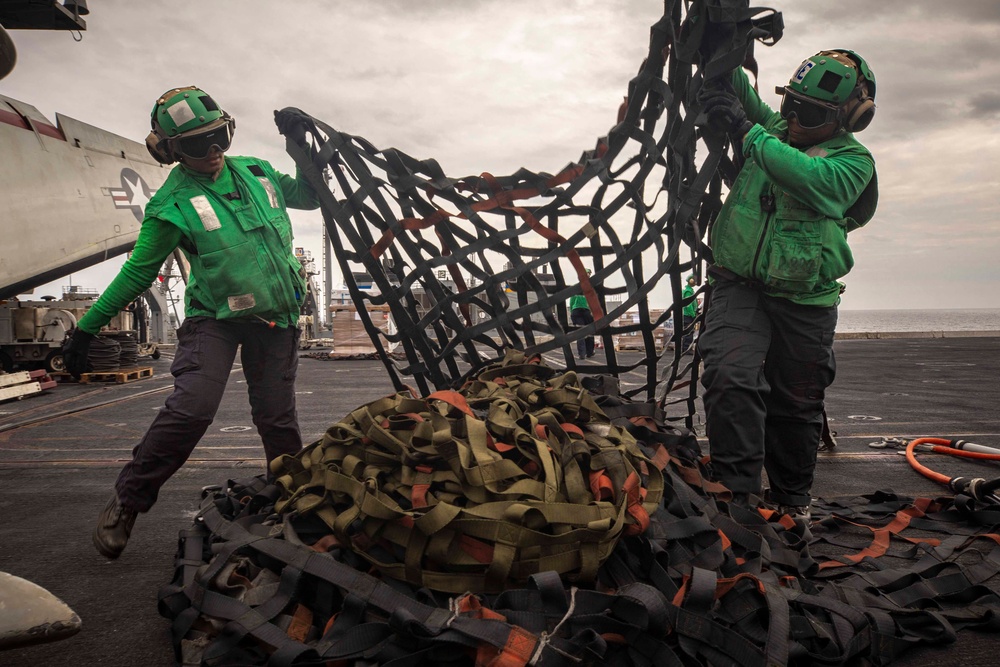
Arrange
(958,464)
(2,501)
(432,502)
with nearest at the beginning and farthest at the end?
(432,502) < (2,501) < (958,464)

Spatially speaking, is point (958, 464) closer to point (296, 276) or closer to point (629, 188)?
point (629, 188)

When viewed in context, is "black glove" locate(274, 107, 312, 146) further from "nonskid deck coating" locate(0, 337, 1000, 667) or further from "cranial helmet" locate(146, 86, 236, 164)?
"nonskid deck coating" locate(0, 337, 1000, 667)

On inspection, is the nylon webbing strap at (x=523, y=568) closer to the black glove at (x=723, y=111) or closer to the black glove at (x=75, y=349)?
the black glove at (x=75, y=349)

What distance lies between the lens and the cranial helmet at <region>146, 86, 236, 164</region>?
2.95 metres

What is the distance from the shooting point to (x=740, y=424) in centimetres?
299

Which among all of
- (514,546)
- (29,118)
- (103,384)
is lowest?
(103,384)

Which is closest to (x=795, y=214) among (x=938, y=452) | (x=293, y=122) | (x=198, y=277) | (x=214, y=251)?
(x=293, y=122)

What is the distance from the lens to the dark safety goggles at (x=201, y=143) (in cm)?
297

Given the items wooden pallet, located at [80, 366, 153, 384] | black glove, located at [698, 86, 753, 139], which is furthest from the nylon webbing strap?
wooden pallet, located at [80, 366, 153, 384]

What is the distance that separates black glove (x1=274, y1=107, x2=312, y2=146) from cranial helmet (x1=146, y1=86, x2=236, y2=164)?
10.2 inches

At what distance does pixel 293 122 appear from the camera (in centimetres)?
320

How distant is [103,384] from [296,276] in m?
10.3

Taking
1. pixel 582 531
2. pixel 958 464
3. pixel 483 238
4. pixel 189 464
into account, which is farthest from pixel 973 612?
pixel 189 464

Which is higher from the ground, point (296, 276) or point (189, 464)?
point (296, 276)
